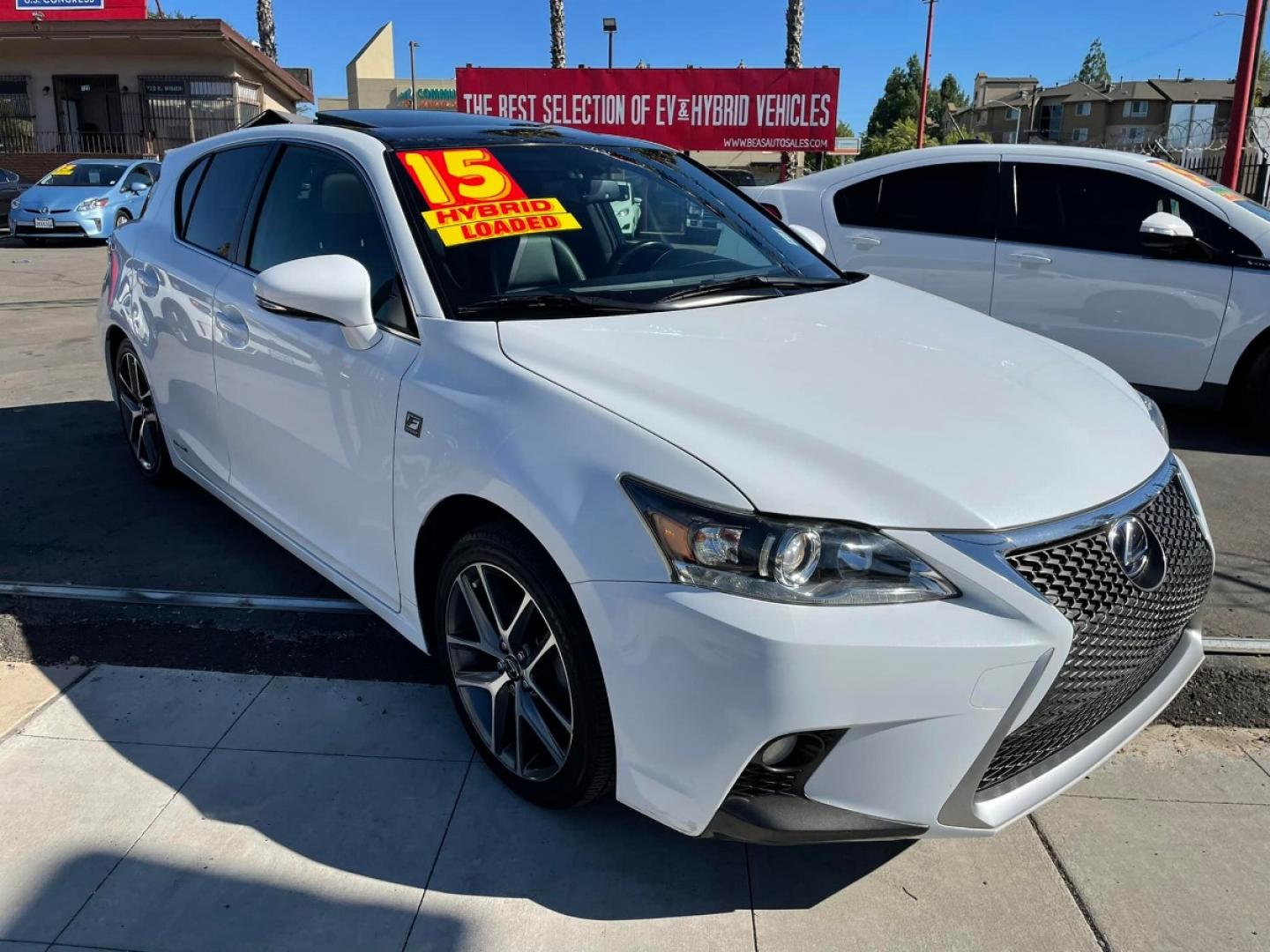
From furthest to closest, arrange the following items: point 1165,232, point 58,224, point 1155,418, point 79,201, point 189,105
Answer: point 189,105
point 79,201
point 58,224
point 1165,232
point 1155,418

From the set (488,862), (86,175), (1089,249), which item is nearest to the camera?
(488,862)

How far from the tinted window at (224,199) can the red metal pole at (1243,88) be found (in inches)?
357

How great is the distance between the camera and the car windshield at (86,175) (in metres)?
17.9

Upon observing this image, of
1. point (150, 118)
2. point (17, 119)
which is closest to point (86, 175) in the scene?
point (150, 118)

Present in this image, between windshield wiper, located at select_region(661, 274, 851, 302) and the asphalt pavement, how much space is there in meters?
1.52

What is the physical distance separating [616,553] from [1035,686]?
0.86 meters

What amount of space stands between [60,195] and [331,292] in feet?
58.1

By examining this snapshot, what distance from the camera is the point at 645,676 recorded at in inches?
81.0

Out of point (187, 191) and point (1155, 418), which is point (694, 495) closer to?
point (1155, 418)

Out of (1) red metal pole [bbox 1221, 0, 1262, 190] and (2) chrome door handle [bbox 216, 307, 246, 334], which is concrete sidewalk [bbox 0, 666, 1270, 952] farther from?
(1) red metal pole [bbox 1221, 0, 1262, 190]

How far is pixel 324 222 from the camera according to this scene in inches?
129

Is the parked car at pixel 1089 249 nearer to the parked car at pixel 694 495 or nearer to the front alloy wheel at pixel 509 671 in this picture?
the parked car at pixel 694 495

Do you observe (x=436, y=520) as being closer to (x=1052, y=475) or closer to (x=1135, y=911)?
(x=1052, y=475)

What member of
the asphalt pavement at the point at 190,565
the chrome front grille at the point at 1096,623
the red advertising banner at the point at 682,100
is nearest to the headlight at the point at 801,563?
the chrome front grille at the point at 1096,623
